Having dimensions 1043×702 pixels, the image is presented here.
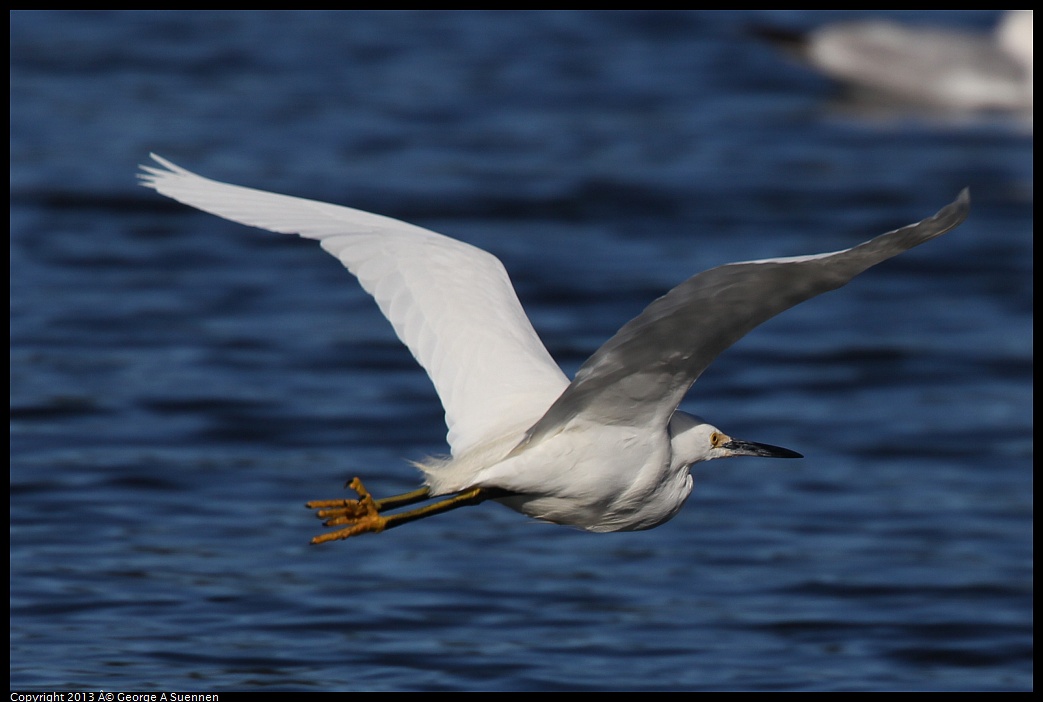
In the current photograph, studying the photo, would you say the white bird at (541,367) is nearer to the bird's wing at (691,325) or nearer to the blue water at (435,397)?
the bird's wing at (691,325)

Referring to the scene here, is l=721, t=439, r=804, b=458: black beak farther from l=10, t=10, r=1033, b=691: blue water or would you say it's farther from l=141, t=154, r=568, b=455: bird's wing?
l=10, t=10, r=1033, b=691: blue water

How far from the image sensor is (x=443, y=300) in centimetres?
524

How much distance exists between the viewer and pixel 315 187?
477 inches

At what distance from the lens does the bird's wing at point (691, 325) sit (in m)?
3.52

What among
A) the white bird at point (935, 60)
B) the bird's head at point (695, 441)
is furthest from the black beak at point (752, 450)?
the white bird at point (935, 60)

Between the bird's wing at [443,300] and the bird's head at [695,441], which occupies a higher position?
the bird's wing at [443,300]

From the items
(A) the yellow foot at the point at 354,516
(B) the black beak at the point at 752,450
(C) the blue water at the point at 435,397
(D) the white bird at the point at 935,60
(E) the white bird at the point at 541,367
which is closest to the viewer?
(E) the white bird at the point at 541,367

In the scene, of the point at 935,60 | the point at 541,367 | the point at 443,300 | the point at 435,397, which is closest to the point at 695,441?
the point at 541,367

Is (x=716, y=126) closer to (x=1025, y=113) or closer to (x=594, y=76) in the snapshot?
(x=594, y=76)

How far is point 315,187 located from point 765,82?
5759 mm

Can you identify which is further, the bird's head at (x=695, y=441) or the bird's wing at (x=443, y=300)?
the bird's wing at (x=443, y=300)

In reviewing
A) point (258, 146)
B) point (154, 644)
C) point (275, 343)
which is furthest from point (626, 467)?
point (258, 146)

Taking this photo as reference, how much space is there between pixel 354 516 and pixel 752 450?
1209mm
